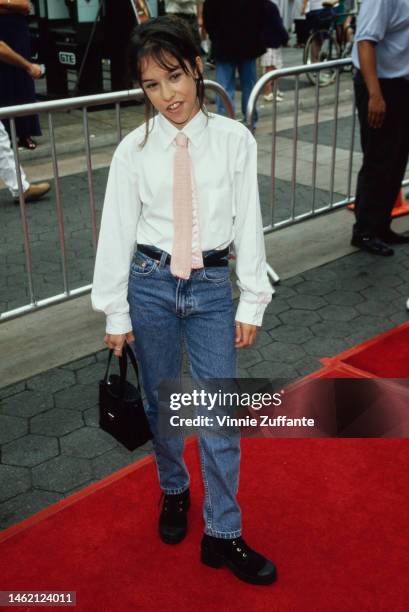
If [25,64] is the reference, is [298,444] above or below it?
below

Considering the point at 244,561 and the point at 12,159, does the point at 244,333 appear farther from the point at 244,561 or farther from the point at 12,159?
the point at 12,159

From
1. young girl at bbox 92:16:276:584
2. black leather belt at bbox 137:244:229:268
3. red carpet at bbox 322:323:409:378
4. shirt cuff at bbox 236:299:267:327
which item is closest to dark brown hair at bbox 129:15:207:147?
young girl at bbox 92:16:276:584

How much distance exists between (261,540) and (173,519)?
34 cm

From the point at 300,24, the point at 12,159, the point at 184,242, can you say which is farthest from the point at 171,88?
the point at 300,24

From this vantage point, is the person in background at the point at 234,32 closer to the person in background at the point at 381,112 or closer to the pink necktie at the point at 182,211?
Result: the person in background at the point at 381,112

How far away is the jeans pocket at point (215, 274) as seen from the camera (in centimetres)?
236

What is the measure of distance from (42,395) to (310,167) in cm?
494

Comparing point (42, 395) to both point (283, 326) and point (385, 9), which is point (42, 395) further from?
point (385, 9)

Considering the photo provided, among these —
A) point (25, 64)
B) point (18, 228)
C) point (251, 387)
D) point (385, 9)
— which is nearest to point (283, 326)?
point (251, 387)

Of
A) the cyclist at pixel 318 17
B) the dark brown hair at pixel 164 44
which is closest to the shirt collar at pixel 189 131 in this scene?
the dark brown hair at pixel 164 44

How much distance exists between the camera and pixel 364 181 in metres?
5.43

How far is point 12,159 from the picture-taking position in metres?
6.46

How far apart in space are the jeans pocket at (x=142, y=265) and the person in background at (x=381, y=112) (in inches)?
120

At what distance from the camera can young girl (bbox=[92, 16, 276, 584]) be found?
87.7 inches
